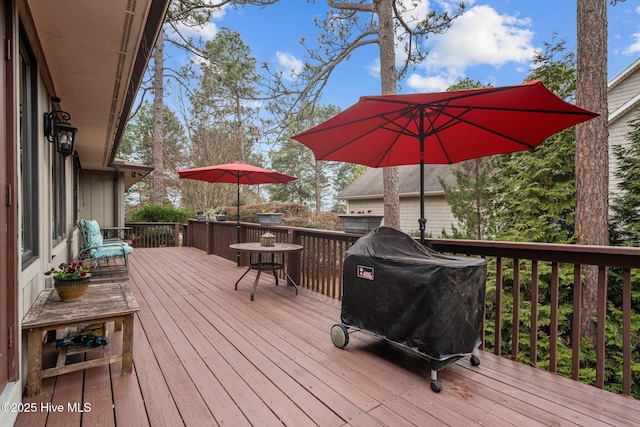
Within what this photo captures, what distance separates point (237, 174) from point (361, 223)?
11.1 feet

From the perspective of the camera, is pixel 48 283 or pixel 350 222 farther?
pixel 350 222

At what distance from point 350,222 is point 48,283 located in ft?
9.66

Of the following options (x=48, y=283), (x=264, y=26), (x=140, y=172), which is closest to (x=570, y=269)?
(x=48, y=283)

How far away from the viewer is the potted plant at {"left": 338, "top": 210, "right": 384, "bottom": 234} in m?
3.44

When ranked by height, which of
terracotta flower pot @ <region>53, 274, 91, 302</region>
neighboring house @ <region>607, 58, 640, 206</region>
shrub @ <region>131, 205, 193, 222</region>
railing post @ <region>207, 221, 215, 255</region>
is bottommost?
railing post @ <region>207, 221, 215, 255</region>

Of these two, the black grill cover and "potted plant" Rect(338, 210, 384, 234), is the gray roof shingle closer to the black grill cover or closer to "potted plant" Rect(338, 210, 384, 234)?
"potted plant" Rect(338, 210, 384, 234)

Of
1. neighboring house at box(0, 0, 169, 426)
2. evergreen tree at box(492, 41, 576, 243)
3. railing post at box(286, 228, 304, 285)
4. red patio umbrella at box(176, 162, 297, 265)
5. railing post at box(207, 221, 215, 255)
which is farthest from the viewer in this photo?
railing post at box(207, 221, 215, 255)

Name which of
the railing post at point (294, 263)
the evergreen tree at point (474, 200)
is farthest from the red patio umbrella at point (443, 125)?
the evergreen tree at point (474, 200)

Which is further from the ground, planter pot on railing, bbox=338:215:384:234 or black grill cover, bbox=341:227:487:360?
planter pot on railing, bbox=338:215:384:234

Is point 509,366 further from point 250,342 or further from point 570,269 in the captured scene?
point 570,269

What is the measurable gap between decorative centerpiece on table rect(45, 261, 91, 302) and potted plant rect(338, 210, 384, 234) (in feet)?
7.94

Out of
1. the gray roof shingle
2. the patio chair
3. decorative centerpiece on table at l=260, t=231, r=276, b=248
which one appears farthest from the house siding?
the patio chair

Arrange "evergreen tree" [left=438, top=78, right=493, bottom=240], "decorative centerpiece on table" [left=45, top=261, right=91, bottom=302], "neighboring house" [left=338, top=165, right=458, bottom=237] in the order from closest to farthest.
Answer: "decorative centerpiece on table" [left=45, top=261, right=91, bottom=302] → "evergreen tree" [left=438, top=78, right=493, bottom=240] → "neighboring house" [left=338, top=165, right=458, bottom=237]

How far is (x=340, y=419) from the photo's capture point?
1676 mm
